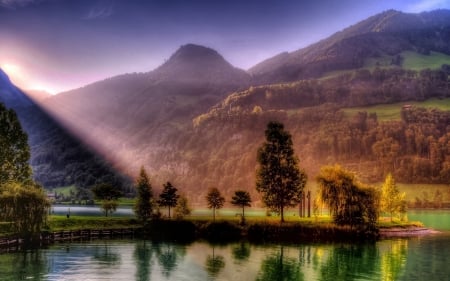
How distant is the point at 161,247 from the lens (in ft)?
322

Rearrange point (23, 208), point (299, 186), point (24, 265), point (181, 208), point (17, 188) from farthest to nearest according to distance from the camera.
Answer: point (299, 186) → point (181, 208) → point (17, 188) → point (23, 208) → point (24, 265)

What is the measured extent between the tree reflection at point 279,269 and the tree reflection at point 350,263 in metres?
3.82

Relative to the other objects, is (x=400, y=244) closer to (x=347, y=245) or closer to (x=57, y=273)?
(x=347, y=245)

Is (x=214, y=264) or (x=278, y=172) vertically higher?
(x=278, y=172)

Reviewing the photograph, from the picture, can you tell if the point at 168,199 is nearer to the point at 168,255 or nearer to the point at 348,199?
the point at 168,255

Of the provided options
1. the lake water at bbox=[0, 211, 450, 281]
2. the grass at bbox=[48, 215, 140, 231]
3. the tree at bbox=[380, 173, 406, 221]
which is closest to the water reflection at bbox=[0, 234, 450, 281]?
the lake water at bbox=[0, 211, 450, 281]

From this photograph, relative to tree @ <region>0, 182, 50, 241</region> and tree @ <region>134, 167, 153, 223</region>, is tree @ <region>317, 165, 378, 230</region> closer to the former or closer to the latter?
tree @ <region>134, 167, 153, 223</region>

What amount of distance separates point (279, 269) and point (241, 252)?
741 inches

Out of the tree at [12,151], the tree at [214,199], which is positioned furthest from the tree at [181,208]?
the tree at [12,151]

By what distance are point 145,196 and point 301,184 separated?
4214 cm

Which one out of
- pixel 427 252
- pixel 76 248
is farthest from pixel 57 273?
pixel 427 252

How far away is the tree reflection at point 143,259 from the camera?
6369cm

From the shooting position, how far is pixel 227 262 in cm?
7556

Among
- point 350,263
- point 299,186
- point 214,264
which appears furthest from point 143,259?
point 299,186
